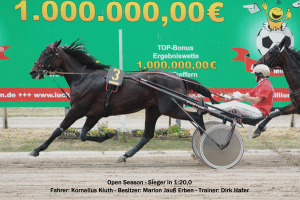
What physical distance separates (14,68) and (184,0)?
454 centimetres

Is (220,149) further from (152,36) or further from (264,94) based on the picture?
(152,36)

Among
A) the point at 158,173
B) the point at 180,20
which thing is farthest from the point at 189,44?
the point at 158,173

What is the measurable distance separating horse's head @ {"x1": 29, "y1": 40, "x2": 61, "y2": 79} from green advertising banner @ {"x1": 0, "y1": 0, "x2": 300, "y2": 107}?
120 inches

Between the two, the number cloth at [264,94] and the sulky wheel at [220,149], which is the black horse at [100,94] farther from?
the number cloth at [264,94]

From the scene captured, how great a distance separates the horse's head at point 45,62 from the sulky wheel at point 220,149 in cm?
276

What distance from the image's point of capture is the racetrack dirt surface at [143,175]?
4.35m

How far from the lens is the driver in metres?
5.66

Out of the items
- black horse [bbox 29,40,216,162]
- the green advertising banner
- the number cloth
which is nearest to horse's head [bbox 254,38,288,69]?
the number cloth

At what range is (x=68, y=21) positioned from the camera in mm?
9305

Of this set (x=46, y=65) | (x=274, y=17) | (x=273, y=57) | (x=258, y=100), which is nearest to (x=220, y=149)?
(x=258, y=100)

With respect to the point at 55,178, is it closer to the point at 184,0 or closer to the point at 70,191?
the point at 70,191

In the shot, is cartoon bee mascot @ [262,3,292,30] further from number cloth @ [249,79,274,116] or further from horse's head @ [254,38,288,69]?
number cloth @ [249,79,274,116]

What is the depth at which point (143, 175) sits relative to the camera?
5.26 meters

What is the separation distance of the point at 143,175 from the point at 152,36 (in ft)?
16.0
